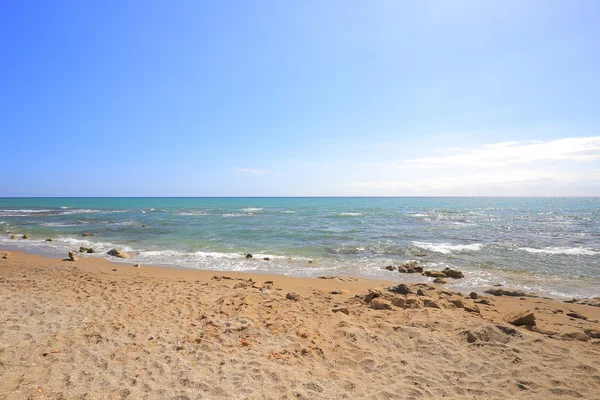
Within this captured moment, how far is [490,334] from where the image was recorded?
228 inches

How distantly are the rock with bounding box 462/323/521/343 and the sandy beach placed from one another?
0.08 feet

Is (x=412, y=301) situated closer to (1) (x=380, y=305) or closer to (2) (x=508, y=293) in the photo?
(1) (x=380, y=305)

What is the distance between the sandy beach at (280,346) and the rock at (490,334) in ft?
0.08

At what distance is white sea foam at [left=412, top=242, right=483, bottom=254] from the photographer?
59.0ft

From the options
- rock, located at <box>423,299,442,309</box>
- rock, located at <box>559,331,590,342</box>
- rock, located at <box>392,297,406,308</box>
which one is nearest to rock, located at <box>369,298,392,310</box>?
rock, located at <box>392,297,406,308</box>

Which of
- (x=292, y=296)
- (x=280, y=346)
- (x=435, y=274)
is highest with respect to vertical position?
(x=280, y=346)

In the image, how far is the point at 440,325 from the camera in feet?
21.0

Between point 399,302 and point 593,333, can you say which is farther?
point 399,302

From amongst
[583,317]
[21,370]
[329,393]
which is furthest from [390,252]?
[21,370]

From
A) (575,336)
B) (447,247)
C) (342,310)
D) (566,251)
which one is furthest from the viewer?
(447,247)

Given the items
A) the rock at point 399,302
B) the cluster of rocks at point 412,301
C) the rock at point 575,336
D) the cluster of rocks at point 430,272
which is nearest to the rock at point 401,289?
the cluster of rocks at point 412,301

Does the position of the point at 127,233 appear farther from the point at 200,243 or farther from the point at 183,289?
the point at 183,289

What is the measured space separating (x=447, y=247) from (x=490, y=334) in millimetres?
14417

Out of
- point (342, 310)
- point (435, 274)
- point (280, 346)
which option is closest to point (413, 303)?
point (342, 310)
